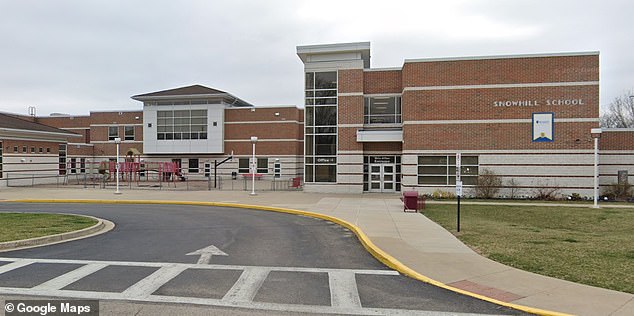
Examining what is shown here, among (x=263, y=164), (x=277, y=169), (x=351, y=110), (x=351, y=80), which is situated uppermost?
(x=351, y=80)

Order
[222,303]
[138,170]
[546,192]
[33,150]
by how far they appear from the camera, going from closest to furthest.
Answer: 1. [222,303]
2. [546,192]
3. [33,150]
4. [138,170]

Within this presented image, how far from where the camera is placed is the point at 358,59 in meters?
30.7

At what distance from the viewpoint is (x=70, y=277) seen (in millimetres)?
7543

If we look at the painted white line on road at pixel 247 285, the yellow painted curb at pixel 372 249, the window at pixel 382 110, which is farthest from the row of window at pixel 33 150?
the painted white line on road at pixel 247 285

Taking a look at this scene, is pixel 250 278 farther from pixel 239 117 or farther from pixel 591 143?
pixel 239 117

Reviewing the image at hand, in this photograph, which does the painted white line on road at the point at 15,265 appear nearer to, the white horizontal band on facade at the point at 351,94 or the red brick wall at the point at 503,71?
the red brick wall at the point at 503,71

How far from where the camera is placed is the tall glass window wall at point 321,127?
3125 cm

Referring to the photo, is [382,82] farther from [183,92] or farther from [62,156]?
[62,156]

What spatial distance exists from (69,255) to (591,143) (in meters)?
27.6

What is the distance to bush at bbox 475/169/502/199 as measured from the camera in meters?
26.3

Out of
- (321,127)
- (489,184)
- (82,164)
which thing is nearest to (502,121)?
(489,184)

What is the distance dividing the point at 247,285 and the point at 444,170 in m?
22.4

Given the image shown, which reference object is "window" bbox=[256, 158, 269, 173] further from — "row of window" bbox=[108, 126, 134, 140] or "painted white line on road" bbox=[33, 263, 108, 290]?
"painted white line on road" bbox=[33, 263, 108, 290]

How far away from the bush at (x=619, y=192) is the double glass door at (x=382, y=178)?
13367 mm
